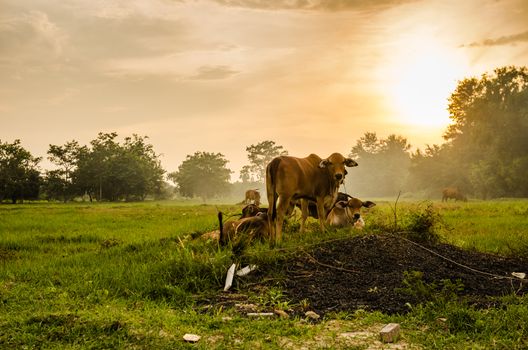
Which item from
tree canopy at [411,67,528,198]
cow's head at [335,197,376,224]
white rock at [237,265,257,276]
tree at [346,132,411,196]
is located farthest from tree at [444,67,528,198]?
white rock at [237,265,257,276]

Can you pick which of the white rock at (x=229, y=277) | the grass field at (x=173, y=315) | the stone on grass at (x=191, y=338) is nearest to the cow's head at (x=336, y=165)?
the grass field at (x=173, y=315)

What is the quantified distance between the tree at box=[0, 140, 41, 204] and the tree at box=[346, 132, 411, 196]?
63.3 meters

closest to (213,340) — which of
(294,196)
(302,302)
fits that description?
(302,302)

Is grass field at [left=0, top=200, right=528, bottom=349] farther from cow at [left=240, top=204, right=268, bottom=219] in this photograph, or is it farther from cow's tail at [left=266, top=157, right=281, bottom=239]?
cow at [left=240, top=204, right=268, bottom=219]

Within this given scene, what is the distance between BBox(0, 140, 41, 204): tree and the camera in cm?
6219

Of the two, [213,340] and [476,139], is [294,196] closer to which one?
[213,340]

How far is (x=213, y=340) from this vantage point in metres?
4.72

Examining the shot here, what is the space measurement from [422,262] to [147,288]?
14.8 ft

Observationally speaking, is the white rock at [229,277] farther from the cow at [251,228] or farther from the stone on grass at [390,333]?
the stone on grass at [390,333]

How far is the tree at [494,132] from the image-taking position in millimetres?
49312

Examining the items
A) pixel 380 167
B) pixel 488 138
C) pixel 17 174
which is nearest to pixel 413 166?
pixel 488 138

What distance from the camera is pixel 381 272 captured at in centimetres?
714

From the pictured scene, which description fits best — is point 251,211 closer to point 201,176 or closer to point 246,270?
point 246,270

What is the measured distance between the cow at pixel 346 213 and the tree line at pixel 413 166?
1065 inches
